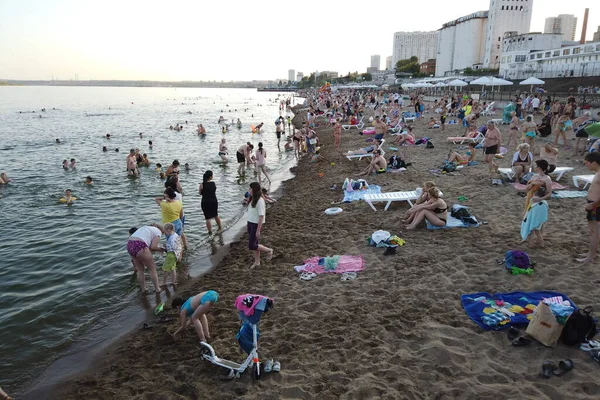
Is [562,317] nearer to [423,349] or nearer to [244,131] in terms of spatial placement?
[423,349]

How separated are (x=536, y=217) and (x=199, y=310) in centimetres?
555

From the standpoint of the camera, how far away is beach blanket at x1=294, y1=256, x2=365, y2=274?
22.0ft

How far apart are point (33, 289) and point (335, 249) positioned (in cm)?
594

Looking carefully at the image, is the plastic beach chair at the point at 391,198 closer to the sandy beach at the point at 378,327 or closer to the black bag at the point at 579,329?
the sandy beach at the point at 378,327

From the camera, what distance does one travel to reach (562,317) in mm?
4305

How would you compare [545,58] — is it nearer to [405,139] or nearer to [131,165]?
[405,139]

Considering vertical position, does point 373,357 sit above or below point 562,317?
below

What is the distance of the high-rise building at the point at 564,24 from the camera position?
172000 millimetres

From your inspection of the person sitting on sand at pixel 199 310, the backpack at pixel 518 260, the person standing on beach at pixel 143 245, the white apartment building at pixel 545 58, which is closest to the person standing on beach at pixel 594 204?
Answer: the backpack at pixel 518 260

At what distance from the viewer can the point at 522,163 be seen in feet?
33.8

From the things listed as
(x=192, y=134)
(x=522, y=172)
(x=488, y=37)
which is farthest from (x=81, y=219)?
(x=488, y=37)

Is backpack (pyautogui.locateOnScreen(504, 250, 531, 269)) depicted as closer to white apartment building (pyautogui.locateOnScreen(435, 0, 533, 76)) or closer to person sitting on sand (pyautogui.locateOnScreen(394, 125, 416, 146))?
person sitting on sand (pyautogui.locateOnScreen(394, 125, 416, 146))

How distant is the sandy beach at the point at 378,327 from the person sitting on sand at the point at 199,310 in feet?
0.68

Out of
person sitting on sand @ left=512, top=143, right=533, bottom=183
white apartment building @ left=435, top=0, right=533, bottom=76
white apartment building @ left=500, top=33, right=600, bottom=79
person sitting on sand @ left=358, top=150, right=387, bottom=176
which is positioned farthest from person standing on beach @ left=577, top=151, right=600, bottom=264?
white apartment building @ left=435, top=0, right=533, bottom=76
